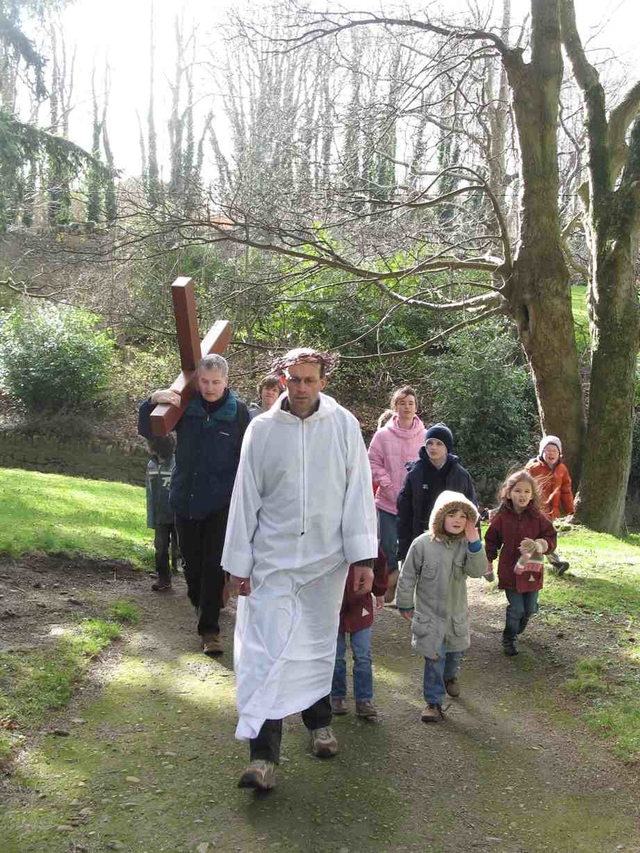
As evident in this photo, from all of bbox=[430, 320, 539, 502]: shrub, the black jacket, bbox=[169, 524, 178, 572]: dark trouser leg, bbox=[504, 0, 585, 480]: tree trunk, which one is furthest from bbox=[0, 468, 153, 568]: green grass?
bbox=[430, 320, 539, 502]: shrub

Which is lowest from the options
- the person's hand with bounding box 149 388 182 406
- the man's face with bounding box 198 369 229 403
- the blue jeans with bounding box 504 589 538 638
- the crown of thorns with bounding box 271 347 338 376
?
the blue jeans with bounding box 504 589 538 638

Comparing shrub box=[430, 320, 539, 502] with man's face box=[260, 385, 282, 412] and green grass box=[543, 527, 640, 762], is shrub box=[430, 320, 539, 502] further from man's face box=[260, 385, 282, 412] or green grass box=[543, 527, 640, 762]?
man's face box=[260, 385, 282, 412]

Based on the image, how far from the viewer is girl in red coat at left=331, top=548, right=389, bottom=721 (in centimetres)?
505

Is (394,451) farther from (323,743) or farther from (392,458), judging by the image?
(323,743)

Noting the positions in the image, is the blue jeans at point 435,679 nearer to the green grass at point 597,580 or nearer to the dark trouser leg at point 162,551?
the green grass at point 597,580

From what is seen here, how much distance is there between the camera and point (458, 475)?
6.76 metres

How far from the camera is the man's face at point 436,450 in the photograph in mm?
6730

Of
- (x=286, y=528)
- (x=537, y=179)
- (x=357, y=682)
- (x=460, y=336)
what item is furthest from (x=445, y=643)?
(x=460, y=336)

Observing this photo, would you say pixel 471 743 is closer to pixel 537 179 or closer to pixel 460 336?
pixel 537 179

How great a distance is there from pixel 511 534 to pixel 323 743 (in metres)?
2.64

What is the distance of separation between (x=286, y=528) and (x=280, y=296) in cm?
901

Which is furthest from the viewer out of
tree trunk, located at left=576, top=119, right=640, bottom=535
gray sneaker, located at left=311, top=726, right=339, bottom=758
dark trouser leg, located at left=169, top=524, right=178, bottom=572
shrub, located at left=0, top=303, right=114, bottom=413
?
shrub, located at left=0, top=303, right=114, bottom=413

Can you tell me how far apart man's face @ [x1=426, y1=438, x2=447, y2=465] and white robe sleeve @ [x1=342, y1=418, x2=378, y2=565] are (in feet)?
7.59

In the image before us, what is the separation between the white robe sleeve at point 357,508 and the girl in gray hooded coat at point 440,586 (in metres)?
1.03
